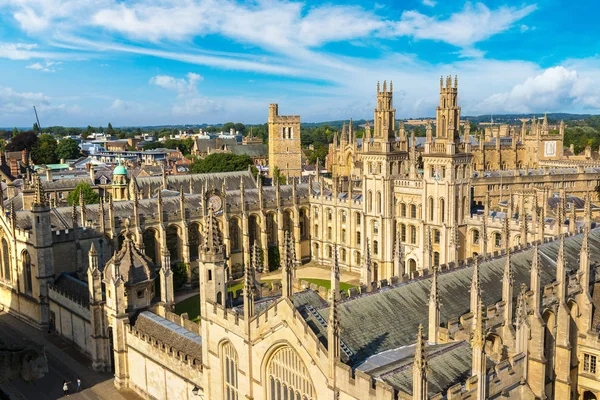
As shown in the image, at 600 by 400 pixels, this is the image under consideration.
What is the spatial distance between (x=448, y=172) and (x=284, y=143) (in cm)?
4922

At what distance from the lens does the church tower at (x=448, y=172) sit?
1874 inches

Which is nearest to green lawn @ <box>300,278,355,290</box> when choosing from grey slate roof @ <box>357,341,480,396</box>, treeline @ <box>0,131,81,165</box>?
grey slate roof @ <box>357,341,480,396</box>

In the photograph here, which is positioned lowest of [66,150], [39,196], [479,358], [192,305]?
[192,305]

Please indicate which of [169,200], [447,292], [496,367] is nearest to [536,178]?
[169,200]

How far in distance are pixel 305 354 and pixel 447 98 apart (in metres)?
34.1

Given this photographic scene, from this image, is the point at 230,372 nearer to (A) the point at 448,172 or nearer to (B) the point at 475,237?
(A) the point at 448,172

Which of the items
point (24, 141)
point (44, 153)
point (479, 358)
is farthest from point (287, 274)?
point (24, 141)

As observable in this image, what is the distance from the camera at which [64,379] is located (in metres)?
32.9

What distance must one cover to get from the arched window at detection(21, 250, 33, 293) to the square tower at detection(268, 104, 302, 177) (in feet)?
177

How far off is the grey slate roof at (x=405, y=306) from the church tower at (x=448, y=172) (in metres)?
16.6

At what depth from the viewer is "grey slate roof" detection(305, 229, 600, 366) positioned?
21.9 metres

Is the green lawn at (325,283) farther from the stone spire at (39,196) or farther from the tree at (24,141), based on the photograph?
the tree at (24,141)

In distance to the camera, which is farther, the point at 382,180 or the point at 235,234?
the point at 235,234

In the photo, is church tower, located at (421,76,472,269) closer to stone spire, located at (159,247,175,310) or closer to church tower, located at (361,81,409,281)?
church tower, located at (361,81,409,281)
